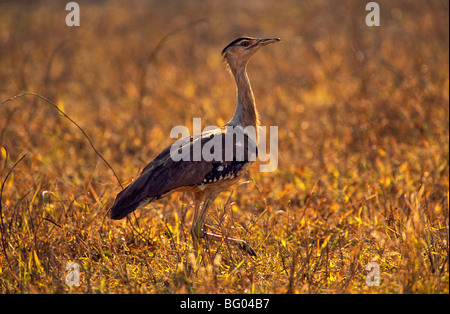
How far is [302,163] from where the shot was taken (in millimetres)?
5227

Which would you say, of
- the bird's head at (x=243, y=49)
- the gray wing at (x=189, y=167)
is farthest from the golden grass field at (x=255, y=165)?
the bird's head at (x=243, y=49)

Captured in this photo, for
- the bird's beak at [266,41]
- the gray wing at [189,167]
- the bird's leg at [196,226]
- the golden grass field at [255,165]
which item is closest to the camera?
the golden grass field at [255,165]

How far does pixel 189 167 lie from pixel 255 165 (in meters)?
1.81

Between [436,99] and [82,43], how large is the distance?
7012 millimetres

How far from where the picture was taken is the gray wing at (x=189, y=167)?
3.30m

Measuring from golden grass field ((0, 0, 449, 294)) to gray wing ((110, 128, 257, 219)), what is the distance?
27cm

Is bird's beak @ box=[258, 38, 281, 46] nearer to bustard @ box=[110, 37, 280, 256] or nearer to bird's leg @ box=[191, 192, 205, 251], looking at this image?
bustard @ box=[110, 37, 280, 256]

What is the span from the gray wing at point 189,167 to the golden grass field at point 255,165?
274mm

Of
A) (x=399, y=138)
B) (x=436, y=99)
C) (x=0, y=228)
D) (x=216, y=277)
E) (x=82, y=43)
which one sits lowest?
(x=216, y=277)

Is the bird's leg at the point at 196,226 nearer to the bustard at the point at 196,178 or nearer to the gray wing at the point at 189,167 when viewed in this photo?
the bustard at the point at 196,178

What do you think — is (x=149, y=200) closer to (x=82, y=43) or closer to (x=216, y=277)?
(x=216, y=277)

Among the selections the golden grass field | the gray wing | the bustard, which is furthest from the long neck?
the golden grass field

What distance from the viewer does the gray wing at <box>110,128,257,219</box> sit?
130 inches

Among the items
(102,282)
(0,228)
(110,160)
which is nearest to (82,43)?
(110,160)
